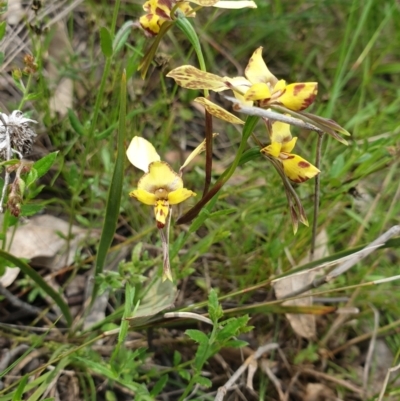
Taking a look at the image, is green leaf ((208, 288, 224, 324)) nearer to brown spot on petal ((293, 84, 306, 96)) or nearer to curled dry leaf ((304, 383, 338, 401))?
brown spot on petal ((293, 84, 306, 96))

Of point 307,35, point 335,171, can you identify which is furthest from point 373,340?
point 307,35

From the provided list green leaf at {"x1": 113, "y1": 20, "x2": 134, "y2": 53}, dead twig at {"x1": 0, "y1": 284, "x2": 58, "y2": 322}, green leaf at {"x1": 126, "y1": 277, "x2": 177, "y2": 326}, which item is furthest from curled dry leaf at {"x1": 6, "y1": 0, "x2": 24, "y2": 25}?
green leaf at {"x1": 126, "y1": 277, "x2": 177, "y2": 326}

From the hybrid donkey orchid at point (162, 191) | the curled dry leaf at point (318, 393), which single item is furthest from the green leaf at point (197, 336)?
the curled dry leaf at point (318, 393)

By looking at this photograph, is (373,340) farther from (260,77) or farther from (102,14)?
(102,14)

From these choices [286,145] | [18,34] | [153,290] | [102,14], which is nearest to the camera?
[286,145]

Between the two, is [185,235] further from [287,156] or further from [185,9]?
[185,9]

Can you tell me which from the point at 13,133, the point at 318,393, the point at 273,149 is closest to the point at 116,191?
the point at 13,133
